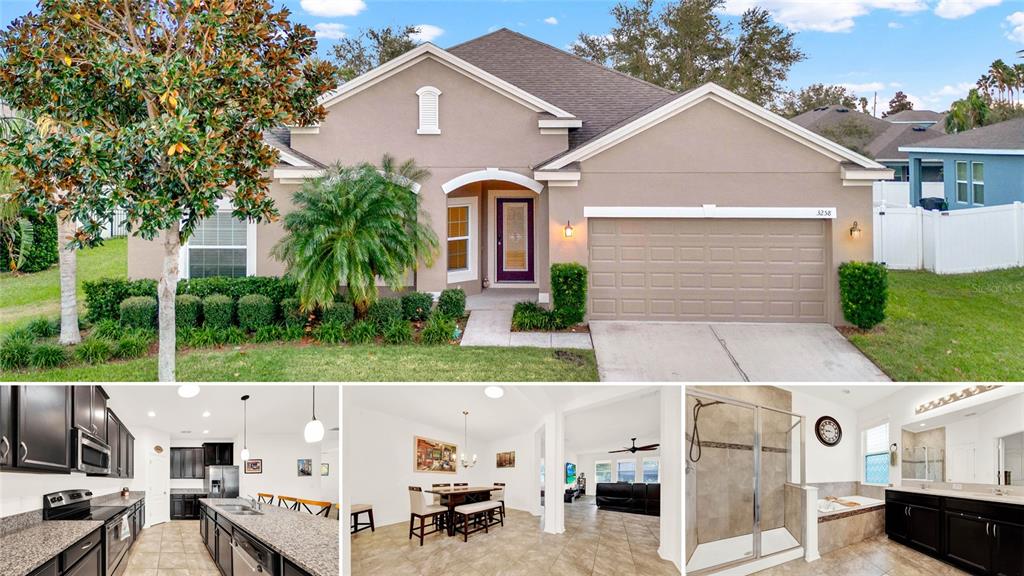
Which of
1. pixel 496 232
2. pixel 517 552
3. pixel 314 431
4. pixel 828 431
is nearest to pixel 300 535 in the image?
pixel 314 431

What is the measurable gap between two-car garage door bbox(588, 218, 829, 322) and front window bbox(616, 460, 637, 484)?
3774 millimetres

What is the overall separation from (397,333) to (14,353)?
3649mm

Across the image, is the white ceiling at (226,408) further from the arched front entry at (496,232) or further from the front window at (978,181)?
the front window at (978,181)

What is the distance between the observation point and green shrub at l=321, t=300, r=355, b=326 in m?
7.35

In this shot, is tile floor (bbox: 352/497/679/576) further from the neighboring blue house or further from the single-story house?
the neighboring blue house

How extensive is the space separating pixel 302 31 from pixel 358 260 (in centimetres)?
221

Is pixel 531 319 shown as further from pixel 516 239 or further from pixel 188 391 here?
pixel 188 391

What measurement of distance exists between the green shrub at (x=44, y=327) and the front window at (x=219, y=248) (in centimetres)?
137

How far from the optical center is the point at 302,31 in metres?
6.64

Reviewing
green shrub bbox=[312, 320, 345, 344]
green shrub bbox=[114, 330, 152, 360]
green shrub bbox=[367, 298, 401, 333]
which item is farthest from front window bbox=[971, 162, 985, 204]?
green shrub bbox=[114, 330, 152, 360]

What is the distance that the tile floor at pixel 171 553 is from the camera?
464 cm

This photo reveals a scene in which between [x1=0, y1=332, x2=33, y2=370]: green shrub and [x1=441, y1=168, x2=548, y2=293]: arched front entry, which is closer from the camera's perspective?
[x1=0, y1=332, x2=33, y2=370]: green shrub

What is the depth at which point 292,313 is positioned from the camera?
737cm

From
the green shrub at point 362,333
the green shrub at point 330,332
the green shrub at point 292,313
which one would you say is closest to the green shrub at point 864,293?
the green shrub at point 362,333
